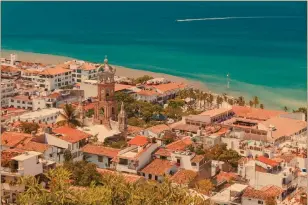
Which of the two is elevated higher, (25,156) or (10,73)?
(10,73)

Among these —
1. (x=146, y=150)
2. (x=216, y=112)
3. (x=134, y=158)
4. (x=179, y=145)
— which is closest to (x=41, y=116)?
(x=179, y=145)

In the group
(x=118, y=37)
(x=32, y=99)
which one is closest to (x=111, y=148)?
(x=32, y=99)

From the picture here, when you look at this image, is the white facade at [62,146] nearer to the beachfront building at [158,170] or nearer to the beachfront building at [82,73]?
the beachfront building at [158,170]

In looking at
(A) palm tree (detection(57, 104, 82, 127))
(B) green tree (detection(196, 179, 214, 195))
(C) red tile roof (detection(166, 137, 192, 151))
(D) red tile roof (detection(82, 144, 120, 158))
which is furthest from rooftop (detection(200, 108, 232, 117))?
(B) green tree (detection(196, 179, 214, 195))

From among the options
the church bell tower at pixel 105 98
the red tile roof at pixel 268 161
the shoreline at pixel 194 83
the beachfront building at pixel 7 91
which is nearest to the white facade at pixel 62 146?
the church bell tower at pixel 105 98

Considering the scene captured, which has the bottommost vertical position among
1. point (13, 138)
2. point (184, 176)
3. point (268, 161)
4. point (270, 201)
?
point (270, 201)

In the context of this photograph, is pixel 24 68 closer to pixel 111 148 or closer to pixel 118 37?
pixel 111 148

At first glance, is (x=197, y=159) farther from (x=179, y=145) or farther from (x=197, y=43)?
(x=197, y=43)
